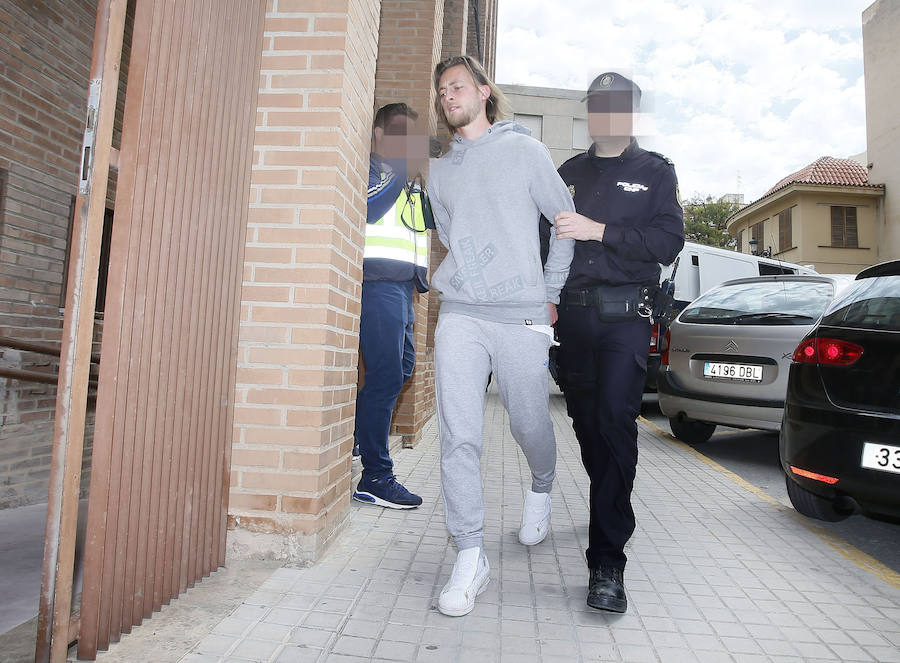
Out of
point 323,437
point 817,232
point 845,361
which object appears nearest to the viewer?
point 323,437

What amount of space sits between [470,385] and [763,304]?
4.19 m

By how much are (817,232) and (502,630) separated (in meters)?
29.6

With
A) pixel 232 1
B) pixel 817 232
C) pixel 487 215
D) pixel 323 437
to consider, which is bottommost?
pixel 323 437

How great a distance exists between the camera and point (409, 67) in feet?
18.1

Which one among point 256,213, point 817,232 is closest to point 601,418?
point 256,213

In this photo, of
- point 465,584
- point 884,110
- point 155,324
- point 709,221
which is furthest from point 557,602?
point 709,221

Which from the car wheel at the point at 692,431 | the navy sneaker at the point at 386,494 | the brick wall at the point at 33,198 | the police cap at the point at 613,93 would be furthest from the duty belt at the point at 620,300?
the car wheel at the point at 692,431

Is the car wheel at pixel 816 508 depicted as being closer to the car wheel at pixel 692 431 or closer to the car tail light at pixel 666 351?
the car tail light at pixel 666 351

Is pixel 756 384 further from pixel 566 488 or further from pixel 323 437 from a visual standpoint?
pixel 323 437

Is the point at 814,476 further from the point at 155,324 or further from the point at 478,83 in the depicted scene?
the point at 155,324

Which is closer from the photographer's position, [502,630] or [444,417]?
[502,630]

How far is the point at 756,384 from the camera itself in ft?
17.3

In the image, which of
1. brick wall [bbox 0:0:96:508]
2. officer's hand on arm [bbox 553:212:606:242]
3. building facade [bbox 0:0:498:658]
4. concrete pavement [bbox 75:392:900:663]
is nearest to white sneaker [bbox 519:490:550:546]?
concrete pavement [bbox 75:392:900:663]

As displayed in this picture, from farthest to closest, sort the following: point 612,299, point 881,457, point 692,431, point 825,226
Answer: point 825,226 < point 692,431 < point 881,457 < point 612,299
